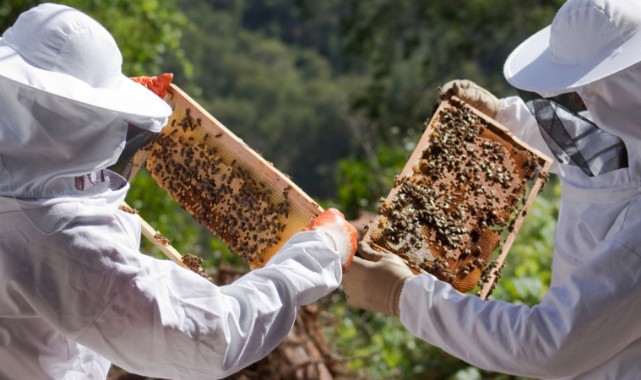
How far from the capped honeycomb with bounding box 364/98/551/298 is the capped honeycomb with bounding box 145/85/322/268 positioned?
0.39 m

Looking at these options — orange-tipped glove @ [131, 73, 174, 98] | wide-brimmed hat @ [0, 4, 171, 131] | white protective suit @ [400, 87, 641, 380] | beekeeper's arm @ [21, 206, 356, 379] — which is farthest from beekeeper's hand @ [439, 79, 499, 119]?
wide-brimmed hat @ [0, 4, 171, 131]

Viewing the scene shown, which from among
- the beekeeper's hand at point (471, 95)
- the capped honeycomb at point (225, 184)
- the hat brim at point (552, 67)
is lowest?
the capped honeycomb at point (225, 184)

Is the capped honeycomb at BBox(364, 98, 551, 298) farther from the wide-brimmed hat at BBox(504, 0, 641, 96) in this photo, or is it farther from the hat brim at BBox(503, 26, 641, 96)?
the wide-brimmed hat at BBox(504, 0, 641, 96)

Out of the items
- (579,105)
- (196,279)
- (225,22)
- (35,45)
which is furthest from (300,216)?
(225,22)

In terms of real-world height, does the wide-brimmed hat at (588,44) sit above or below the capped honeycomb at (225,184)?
above

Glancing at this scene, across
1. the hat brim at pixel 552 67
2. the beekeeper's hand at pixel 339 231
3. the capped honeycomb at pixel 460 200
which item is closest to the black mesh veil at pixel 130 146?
the beekeeper's hand at pixel 339 231

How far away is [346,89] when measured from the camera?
41.9m

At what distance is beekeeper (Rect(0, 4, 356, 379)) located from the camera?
286 centimetres

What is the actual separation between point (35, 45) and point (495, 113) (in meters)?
2.50

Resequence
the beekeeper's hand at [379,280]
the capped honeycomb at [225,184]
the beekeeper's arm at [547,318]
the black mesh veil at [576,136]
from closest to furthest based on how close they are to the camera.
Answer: the beekeeper's arm at [547,318] < the black mesh veil at [576,136] < the beekeeper's hand at [379,280] < the capped honeycomb at [225,184]

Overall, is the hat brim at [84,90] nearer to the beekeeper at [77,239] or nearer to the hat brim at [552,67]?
the beekeeper at [77,239]

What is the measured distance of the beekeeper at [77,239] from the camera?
286 cm

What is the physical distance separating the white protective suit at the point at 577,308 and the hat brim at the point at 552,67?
8 cm

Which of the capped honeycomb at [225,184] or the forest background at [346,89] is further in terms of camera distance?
the forest background at [346,89]
